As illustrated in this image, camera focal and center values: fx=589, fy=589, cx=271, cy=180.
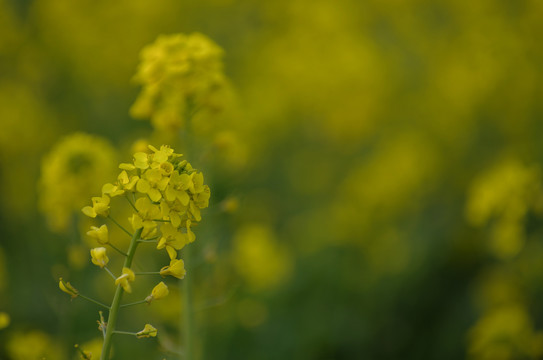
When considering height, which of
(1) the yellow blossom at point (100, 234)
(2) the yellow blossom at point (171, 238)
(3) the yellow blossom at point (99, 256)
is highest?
(1) the yellow blossom at point (100, 234)

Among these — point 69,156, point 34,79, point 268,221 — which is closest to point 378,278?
point 268,221

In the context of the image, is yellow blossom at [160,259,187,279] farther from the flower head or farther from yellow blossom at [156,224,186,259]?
the flower head

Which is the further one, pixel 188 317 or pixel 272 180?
pixel 272 180

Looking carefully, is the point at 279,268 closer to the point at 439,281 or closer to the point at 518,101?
the point at 439,281

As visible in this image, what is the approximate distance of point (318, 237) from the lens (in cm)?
632

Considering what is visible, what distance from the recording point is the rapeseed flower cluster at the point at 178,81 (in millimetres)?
3295

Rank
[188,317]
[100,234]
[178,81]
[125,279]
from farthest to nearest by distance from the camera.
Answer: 1. [178,81]
2. [188,317]
3. [100,234]
4. [125,279]

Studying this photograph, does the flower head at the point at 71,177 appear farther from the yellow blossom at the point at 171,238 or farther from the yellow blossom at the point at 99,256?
the yellow blossom at the point at 171,238

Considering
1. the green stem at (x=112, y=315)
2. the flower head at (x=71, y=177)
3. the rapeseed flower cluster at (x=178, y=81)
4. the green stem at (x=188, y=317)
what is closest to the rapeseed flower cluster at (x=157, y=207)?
the green stem at (x=112, y=315)

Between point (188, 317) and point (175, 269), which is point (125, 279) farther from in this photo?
point (188, 317)

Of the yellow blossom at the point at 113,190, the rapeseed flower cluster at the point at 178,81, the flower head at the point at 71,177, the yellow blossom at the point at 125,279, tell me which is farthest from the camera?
the flower head at the point at 71,177

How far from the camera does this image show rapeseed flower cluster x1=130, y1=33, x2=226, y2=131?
329 cm

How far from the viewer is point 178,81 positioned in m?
3.30

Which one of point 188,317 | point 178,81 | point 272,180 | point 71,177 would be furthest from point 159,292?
point 272,180
